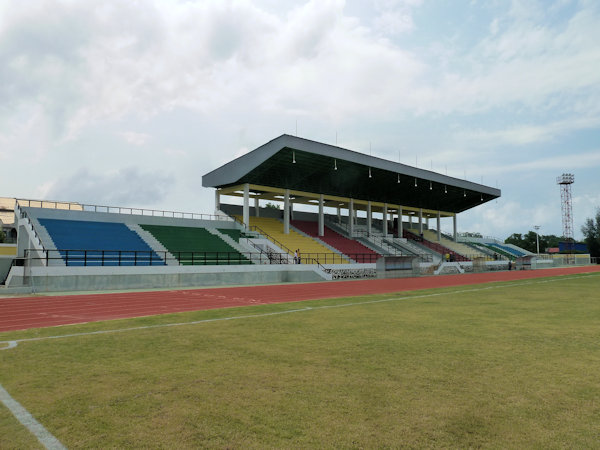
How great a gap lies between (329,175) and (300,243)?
7.14 metres

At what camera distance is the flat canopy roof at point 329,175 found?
35781mm

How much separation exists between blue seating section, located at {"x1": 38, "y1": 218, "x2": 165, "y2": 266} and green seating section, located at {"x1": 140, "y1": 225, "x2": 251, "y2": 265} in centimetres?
175

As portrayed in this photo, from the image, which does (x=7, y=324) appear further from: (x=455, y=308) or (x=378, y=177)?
(x=378, y=177)

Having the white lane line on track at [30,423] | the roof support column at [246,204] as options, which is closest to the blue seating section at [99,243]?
the roof support column at [246,204]

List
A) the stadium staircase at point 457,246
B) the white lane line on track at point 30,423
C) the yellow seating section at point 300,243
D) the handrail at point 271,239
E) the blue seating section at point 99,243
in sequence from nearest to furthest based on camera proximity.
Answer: the white lane line on track at point 30,423 → the blue seating section at point 99,243 → the handrail at point 271,239 → the yellow seating section at point 300,243 → the stadium staircase at point 457,246

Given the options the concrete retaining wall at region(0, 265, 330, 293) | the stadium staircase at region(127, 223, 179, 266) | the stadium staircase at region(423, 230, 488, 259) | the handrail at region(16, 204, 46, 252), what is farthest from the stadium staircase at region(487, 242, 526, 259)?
the handrail at region(16, 204, 46, 252)

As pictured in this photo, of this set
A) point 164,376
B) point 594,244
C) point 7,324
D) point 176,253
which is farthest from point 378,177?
point 594,244

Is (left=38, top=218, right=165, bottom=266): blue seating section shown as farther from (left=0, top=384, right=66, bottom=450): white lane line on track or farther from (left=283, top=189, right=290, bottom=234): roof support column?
(left=0, top=384, right=66, bottom=450): white lane line on track

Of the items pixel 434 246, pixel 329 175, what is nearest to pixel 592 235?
pixel 434 246

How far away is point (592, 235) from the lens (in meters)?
90.8

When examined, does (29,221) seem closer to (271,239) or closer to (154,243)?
(154,243)

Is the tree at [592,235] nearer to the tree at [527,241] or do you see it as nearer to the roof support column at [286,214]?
the tree at [527,241]

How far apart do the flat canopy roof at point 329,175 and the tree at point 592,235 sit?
158 ft

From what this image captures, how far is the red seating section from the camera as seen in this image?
42.1 meters
